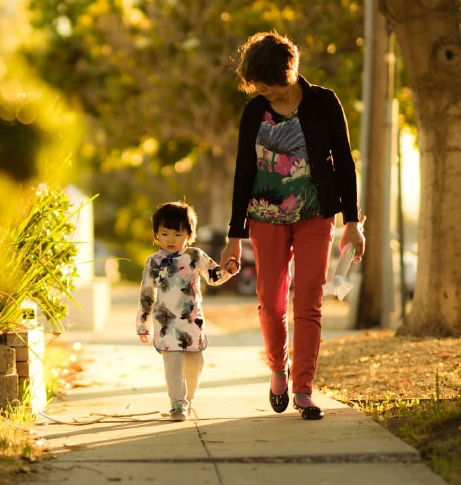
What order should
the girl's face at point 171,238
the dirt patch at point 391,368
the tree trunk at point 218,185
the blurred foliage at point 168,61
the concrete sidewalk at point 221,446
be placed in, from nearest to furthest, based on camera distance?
the concrete sidewalk at point 221,446
the girl's face at point 171,238
the dirt patch at point 391,368
the blurred foliage at point 168,61
the tree trunk at point 218,185

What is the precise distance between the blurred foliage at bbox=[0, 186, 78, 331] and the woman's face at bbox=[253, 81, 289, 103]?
4.56ft

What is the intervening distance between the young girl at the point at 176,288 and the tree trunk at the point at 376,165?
827 centimetres

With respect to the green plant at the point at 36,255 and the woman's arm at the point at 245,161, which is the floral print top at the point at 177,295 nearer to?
the woman's arm at the point at 245,161

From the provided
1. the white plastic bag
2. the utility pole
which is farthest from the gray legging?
the utility pole

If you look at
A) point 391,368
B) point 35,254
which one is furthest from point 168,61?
point 35,254

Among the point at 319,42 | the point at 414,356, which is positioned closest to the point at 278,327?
the point at 414,356

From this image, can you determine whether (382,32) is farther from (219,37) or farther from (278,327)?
(219,37)

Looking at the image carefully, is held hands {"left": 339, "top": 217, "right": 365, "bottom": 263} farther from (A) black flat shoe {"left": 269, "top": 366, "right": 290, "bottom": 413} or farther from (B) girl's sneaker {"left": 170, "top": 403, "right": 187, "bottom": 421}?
(B) girl's sneaker {"left": 170, "top": 403, "right": 187, "bottom": 421}

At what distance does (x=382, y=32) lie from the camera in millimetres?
15141

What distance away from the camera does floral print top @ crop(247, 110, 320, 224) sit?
21.5 ft

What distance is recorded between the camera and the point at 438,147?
36.5 feet

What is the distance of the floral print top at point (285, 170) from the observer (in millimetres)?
6559

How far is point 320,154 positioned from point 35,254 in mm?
1789

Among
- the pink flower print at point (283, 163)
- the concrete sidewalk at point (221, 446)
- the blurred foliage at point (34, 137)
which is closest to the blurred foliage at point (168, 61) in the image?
the blurred foliage at point (34, 137)
